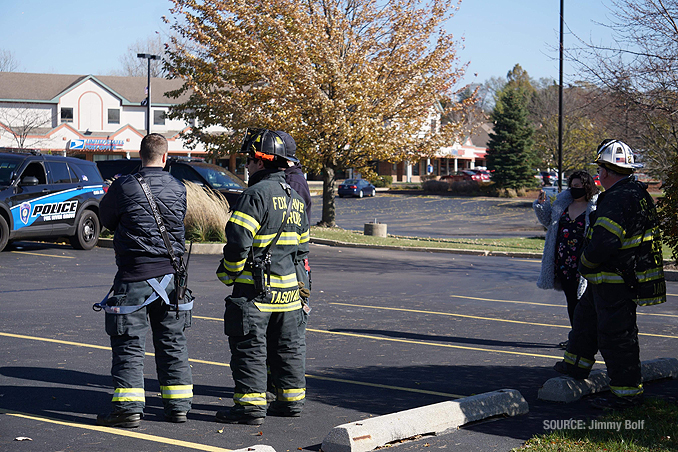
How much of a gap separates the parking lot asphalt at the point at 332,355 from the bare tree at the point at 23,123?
48371 millimetres

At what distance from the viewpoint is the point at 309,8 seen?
26.8 m

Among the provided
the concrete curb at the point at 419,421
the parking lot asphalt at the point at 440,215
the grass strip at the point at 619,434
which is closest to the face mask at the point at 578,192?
the grass strip at the point at 619,434

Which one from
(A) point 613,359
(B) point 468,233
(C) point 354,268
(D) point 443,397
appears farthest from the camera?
(B) point 468,233

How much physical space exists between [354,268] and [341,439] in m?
10.9

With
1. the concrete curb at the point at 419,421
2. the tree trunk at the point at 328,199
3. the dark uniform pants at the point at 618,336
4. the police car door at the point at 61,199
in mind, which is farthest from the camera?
the tree trunk at the point at 328,199

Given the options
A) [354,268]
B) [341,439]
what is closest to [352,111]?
[354,268]

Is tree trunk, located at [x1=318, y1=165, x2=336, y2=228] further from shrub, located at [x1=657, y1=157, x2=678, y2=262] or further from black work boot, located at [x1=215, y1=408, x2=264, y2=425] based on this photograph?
black work boot, located at [x1=215, y1=408, x2=264, y2=425]

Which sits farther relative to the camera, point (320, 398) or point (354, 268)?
point (354, 268)

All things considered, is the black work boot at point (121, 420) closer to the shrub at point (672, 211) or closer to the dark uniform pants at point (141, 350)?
the dark uniform pants at point (141, 350)

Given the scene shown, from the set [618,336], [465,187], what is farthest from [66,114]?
[618,336]

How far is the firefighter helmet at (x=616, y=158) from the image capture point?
19.5 ft

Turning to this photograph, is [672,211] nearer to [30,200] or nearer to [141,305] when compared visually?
[141,305]

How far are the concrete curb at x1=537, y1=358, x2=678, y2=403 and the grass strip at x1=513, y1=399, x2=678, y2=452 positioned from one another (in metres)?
0.45

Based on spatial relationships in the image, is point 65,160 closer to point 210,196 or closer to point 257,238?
point 210,196
